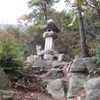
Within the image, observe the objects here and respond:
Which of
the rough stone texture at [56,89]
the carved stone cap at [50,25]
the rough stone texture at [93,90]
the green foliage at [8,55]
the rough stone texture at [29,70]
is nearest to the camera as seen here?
the rough stone texture at [93,90]

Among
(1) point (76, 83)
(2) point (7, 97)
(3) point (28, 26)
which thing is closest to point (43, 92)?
(1) point (76, 83)

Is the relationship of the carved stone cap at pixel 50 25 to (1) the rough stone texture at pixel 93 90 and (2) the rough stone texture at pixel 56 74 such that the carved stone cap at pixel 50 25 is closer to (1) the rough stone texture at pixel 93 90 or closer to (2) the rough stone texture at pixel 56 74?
(2) the rough stone texture at pixel 56 74

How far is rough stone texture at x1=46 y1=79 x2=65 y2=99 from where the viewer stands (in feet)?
13.0

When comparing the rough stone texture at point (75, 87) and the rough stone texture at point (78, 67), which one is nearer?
the rough stone texture at point (75, 87)

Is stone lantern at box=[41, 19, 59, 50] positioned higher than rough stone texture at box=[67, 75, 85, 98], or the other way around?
stone lantern at box=[41, 19, 59, 50]

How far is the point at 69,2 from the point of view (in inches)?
96.7

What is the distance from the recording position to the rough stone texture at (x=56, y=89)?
3.96m

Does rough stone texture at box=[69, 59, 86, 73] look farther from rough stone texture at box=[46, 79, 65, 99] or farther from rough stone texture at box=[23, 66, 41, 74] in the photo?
rough stone texture at box=[23, 66, 41, 74]

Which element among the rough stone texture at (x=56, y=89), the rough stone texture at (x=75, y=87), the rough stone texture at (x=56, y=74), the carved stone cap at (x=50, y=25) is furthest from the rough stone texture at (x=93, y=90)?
the carved stone cap at (x=50, y=25)

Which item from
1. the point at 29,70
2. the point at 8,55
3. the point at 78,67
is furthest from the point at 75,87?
the point at 29,70

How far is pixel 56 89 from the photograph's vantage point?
4.17 metres

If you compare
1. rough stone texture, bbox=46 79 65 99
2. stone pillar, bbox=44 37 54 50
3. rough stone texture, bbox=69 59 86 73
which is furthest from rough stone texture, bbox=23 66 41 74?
stone pillar, bbox=44 37 54 50

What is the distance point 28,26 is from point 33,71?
10.2m

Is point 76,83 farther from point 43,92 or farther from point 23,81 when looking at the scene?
point 23,81
